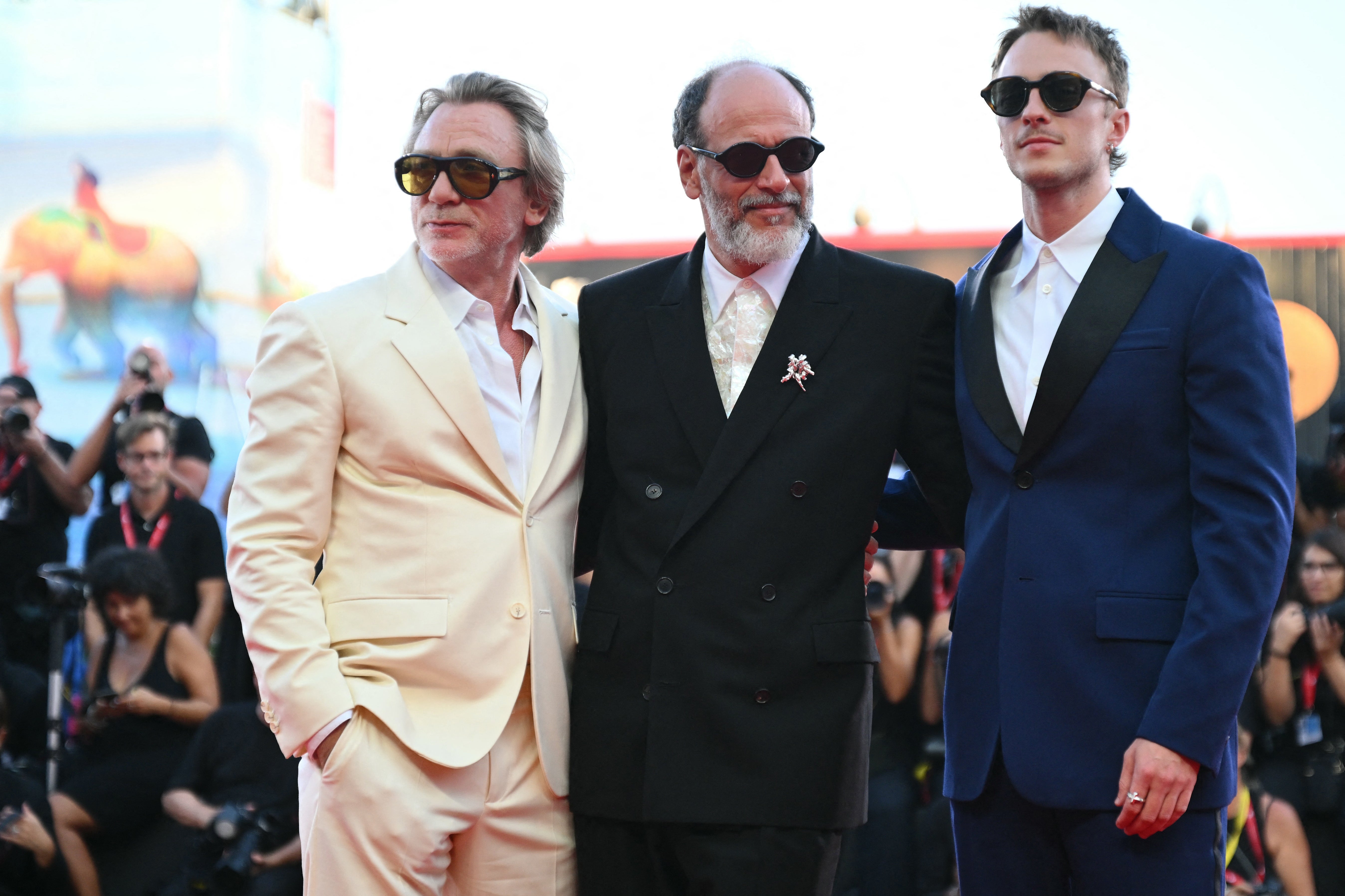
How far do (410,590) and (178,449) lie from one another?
12.8 ft

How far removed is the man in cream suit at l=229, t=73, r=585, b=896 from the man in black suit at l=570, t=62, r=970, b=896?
0.12 meters

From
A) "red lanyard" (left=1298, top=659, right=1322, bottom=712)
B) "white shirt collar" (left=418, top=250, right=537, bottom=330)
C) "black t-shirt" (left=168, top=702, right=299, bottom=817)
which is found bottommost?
"black t-shirt" (left=168, top=702, right=299, bottom=817)

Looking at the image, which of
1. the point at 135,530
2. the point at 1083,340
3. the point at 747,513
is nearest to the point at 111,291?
the point at 135,530

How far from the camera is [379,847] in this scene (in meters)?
2.38

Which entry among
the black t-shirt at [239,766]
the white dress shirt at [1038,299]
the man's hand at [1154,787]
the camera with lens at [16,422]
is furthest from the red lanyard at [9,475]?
the man's hand at [1154,787]

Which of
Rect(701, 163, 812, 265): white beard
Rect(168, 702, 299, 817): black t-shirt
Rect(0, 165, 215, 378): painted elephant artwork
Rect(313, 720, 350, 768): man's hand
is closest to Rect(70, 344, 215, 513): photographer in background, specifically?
Rect(168, 702, 299, 817): black t-shirt

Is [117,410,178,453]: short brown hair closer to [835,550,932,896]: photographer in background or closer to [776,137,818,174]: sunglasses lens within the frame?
[835,550,932,896]: photographer in background

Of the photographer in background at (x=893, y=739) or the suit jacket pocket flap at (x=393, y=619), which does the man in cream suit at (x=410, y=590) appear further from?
the photographer in background at (x=893, y=739)

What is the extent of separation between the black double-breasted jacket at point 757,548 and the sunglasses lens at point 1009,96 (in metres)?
0.37

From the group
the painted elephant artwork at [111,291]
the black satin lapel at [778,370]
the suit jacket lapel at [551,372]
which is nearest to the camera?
the black satin lapel at [778,370]

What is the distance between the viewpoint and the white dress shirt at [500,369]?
2.60m

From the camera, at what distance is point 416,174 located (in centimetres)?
271

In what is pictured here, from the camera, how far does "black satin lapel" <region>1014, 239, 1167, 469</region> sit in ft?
7.55

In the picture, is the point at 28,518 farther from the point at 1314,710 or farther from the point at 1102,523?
the point at 1314,710
